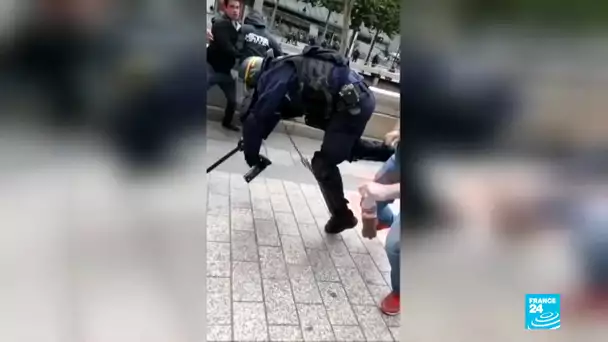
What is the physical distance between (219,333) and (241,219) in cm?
23

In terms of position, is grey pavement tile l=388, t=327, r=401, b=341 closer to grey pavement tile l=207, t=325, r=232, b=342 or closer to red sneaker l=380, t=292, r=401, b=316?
red sneaker l=380, t=292, r=401, b=316

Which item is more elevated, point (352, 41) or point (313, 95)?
point (352, 41)

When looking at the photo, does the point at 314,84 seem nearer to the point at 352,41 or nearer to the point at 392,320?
the point at 352,41

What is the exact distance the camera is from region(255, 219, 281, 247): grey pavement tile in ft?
2.99

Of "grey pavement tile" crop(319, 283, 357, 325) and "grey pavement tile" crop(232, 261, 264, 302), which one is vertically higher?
"grey pavement tile" crop(232, 261, 264, 302)

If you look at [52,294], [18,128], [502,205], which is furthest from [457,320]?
[18,128]

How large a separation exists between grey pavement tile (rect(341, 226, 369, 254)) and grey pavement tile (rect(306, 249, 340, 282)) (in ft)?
0.19

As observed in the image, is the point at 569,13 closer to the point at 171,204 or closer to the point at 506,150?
the point at 506,150

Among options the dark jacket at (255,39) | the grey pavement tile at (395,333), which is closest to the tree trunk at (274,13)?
the dark jacket at (255,39)

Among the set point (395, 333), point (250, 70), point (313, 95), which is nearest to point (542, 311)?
point (395, 333)

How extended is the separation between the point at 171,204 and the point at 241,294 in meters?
0.22

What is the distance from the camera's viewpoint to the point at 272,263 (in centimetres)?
88

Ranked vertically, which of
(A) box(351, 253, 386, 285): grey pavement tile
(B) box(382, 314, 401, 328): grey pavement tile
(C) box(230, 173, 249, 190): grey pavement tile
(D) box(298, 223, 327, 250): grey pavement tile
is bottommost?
(B) box(382, 314, 401, 328): grey pavement tile

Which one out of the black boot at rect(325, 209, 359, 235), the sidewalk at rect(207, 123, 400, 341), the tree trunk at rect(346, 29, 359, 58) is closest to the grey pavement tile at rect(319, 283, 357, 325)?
the sidewalk at rect(207, 123, 400, 341)
